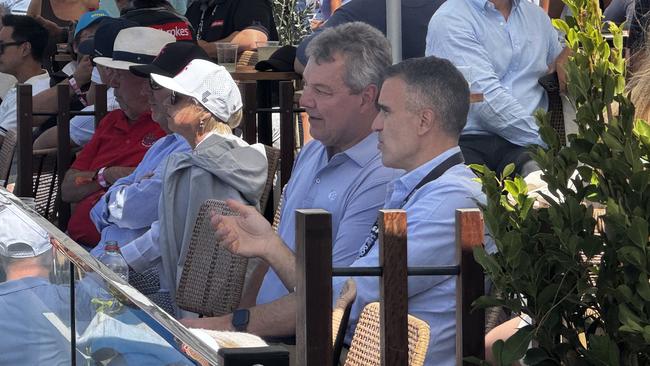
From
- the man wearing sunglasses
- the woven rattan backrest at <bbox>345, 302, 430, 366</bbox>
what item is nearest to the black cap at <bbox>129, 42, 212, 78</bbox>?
the woven rattan backrest at <bbox>345, 302, 430, 366</bbox>

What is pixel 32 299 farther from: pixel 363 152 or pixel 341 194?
pixel 363 152

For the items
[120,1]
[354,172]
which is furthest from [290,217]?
[120,1]

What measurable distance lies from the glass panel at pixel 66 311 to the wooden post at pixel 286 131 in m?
3.00

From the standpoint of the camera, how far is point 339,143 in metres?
4.34

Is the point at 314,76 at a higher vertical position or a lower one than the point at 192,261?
higher

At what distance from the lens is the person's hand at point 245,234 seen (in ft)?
12.5

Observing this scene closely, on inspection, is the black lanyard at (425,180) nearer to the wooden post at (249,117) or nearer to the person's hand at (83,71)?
the wooden post at (249,117)

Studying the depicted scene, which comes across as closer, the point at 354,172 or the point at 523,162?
the point at 354,172

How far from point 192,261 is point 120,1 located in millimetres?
5578

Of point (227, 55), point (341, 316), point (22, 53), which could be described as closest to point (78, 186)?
point (227, 55)

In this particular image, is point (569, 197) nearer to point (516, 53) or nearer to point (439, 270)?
point (439, 270)

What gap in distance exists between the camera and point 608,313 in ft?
7.50

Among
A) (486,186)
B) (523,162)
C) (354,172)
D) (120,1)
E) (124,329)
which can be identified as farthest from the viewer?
(120,1)

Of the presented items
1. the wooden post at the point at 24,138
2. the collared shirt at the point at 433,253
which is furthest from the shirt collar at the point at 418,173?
the wooden post at the point at 24,138
